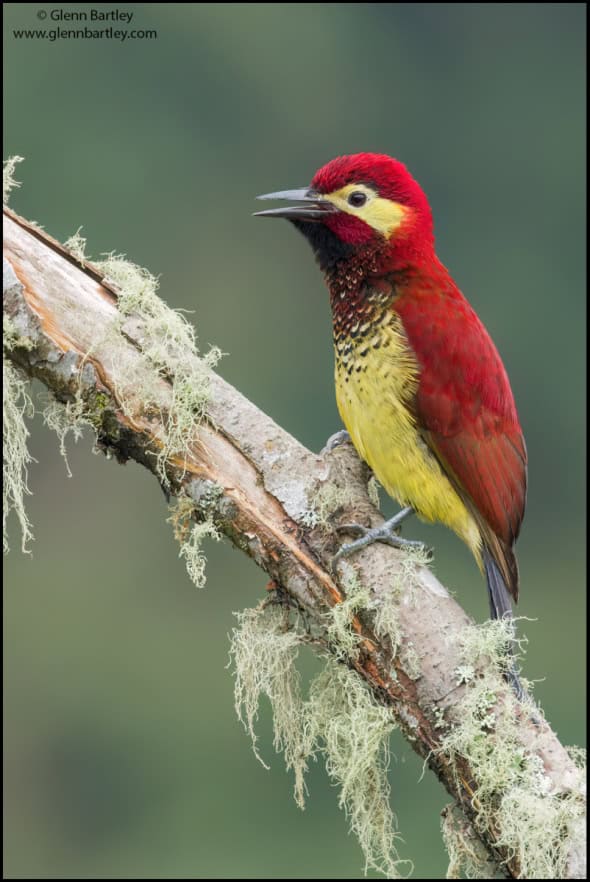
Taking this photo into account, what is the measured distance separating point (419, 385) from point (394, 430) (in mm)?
142

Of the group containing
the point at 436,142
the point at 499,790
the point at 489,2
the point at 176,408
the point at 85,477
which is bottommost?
the point at 499,790

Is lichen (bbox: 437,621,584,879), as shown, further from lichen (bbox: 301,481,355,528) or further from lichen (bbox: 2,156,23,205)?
lichen (bbox: 2,156,23,205)

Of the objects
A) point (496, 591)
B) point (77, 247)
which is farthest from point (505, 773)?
point (77, 247)

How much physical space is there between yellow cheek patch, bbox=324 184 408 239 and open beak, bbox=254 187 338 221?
0.20 feet

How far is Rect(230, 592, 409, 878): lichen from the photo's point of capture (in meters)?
3.31

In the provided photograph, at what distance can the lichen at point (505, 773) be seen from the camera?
9.91ft

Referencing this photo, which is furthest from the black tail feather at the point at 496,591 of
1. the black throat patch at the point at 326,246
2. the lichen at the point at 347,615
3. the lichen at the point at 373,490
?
the black throat patch at the point at 326,246

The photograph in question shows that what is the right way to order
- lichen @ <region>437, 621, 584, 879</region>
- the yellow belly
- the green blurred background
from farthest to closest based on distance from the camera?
the green blurred background → the yellow belly → lichen @ <region>437, 621, 584, 879</region>

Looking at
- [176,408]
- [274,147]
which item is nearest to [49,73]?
[274,147]

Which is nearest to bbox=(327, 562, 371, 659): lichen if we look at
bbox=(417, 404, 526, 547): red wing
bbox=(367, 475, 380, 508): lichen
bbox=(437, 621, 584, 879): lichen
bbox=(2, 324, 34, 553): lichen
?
bbox=(437, 621, 584, 879): lichen

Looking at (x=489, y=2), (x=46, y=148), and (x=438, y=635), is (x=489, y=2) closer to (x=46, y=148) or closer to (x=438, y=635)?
(x=46, y=148)

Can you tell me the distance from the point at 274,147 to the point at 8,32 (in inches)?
144

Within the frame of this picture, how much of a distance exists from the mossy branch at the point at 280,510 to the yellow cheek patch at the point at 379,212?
2.61ft

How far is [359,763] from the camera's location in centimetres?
333
